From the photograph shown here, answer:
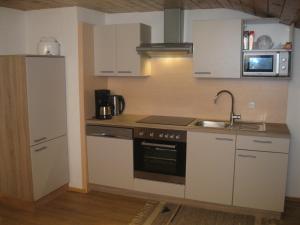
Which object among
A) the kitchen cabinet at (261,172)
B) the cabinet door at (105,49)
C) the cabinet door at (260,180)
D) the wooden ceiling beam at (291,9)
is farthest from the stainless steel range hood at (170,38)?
the cabinet door at (260,180)

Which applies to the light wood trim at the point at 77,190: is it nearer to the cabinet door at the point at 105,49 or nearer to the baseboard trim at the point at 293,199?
the cabinet door at the point at 105,49

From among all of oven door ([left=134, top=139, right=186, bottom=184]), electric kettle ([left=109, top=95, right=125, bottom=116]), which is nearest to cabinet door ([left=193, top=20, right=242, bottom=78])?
oven door ([left=134, top=139, right=186, bottom=184])

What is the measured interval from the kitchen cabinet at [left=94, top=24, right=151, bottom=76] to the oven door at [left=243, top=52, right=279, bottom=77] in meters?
1.26

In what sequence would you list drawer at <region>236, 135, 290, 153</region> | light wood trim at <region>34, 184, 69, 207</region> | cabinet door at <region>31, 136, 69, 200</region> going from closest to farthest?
drawer at <region>236, 135, 290, 153</region> → cabinet door at <region>31, 136, 69, 200</region> → light wood trim at <region>34, 184, 69, 207</region>

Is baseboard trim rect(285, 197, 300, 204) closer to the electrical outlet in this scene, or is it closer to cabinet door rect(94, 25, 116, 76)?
the electrical outlet

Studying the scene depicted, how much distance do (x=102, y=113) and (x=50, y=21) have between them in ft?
4.25

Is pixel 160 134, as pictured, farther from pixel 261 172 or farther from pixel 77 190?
pixel 77 190

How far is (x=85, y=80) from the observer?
379 cm

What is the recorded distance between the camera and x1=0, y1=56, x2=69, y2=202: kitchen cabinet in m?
3.30

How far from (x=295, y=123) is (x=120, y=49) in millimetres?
2271

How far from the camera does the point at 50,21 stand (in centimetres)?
377

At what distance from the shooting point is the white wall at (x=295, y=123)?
349 cm

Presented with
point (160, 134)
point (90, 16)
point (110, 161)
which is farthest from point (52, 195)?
point (90, 16)

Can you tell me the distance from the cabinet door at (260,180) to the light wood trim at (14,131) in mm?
2312
